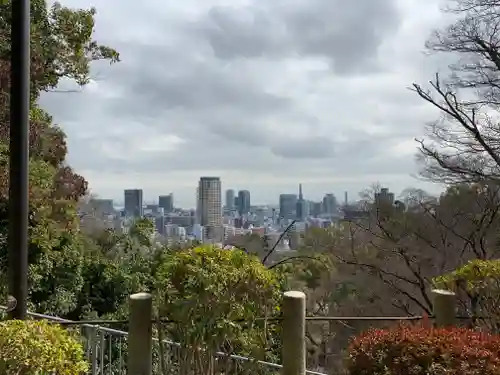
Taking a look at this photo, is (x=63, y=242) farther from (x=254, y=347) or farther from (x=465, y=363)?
(x=465, y=363)

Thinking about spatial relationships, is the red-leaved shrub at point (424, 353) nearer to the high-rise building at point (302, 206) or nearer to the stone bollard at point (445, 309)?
the stone bollard at point (445, 309)

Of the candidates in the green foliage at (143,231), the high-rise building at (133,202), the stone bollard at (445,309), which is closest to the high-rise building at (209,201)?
the green foliage at (143,231)

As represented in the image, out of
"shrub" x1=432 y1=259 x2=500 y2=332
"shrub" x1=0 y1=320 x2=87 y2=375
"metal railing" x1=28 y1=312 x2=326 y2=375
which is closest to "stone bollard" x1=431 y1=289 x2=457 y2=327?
"shrub" x1=432 y1=259 x2=500 y2=332

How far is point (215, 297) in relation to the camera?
2.66 metres

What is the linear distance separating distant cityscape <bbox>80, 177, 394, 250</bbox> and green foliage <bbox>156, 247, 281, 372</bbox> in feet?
16.7

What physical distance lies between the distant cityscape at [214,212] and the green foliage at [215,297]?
5.08 m

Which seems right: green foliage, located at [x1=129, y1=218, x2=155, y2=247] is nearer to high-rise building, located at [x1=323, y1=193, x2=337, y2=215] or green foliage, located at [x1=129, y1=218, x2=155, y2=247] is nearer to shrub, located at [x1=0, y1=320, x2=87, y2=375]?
high-rise building, located at [x1=323, y1=193, x2=337, y2=215]

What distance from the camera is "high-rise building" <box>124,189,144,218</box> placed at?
37.0 feet

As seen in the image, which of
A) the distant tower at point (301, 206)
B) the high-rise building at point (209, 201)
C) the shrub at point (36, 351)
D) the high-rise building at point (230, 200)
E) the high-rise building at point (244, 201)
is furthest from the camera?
the high-rise building at point (244, 201)

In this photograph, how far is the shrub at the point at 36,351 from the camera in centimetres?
214

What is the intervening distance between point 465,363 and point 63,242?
7444 millimetres

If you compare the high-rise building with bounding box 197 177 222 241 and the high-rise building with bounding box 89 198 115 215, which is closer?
the high-rise building with bounding box 197 177 222 241

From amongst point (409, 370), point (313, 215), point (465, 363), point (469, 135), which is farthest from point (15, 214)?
point (313, 215)

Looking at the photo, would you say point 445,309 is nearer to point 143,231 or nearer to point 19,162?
point 19,162
